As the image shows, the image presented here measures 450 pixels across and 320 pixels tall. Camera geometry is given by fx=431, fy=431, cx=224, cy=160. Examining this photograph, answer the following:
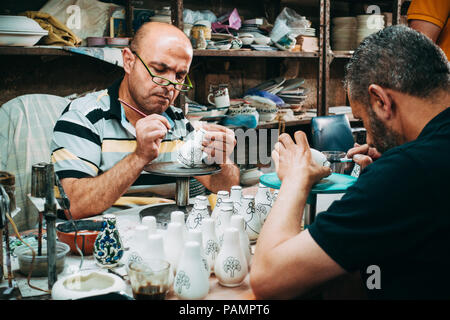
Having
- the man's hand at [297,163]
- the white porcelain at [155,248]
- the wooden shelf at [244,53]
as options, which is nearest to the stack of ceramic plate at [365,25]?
the wooden shelf at [244,53]

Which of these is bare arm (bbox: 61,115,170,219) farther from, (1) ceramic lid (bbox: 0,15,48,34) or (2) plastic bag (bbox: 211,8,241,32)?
(2) plastic bag (bbox: 211,8,241,32)

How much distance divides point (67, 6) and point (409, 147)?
239cm

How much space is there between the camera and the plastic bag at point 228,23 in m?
3.07

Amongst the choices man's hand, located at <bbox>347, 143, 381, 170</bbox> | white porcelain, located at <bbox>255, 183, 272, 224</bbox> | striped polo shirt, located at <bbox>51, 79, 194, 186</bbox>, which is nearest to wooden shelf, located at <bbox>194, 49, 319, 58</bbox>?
striped polo shirt, located at <bbox>51, 79, 194, 186</bbox>

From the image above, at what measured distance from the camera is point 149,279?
3.13 feet

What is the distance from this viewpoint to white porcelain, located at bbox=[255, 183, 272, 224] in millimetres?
1404

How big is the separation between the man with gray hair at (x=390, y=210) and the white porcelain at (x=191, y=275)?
126 mm

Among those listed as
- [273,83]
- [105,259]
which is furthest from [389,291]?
[273,83]

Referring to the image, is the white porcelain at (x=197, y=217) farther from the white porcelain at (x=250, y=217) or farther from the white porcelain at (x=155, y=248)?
the white porcelain at (x=155, y=248)

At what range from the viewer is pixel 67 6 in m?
2.66

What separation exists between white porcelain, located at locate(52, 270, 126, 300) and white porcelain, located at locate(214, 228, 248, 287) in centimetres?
24

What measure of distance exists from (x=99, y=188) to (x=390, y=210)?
1125 millimetres

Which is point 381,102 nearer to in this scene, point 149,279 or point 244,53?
point 149,279
